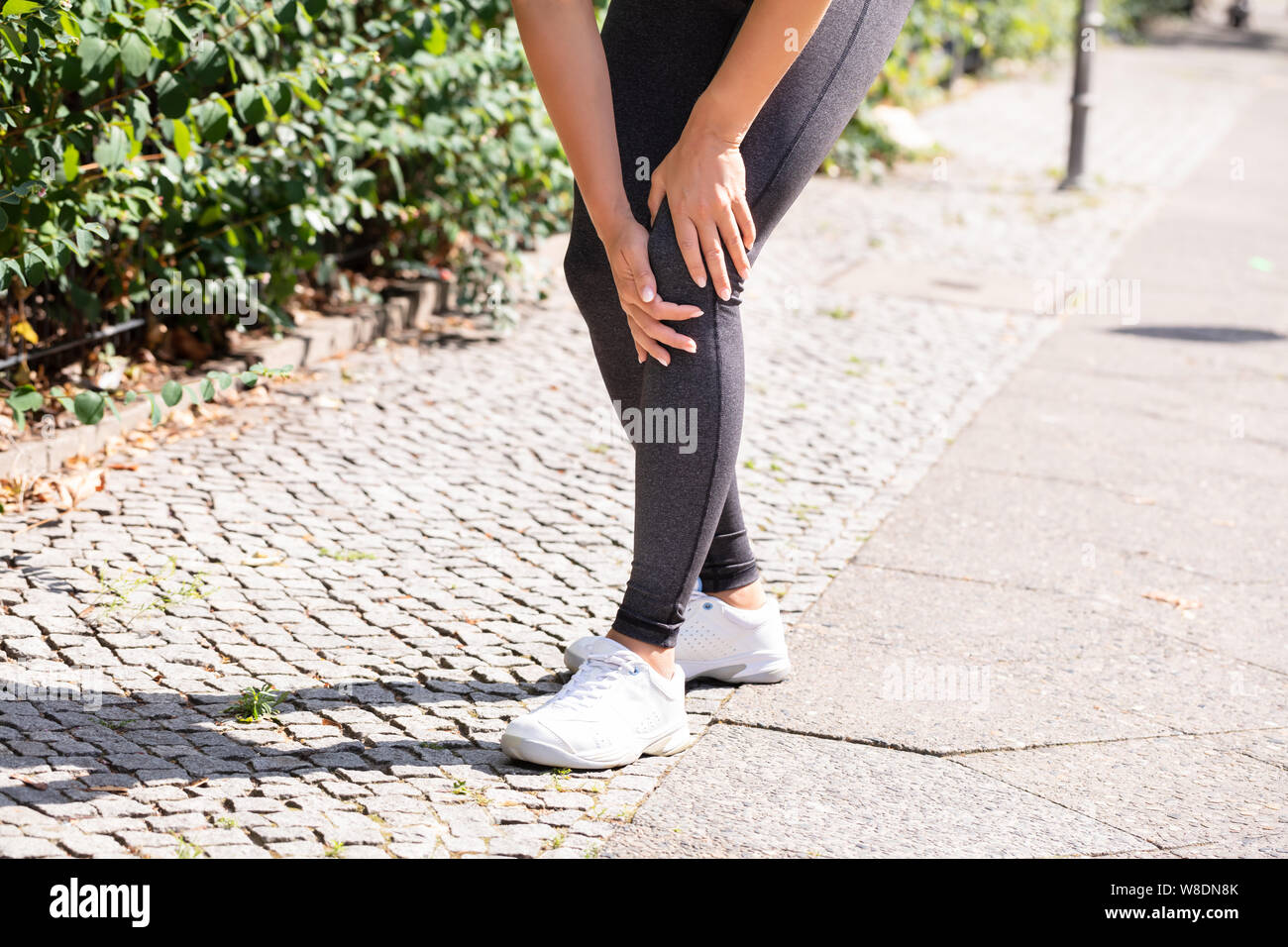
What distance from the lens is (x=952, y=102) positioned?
44.6 ft

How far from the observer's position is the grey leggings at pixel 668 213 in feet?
7.91

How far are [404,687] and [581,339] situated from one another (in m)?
2.89

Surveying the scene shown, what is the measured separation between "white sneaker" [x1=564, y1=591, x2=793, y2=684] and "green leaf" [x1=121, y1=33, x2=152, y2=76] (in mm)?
1744

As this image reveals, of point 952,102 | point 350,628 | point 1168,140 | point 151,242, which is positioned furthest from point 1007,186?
point 350,628

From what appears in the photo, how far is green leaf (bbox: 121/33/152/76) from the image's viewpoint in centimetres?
342

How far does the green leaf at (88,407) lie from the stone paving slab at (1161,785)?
227cm

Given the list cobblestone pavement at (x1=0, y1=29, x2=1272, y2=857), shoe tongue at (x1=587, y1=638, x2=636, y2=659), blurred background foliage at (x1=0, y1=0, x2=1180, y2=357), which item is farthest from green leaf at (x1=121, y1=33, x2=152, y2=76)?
shoe tongue at (x1=587, y1=638, x2=636, y2=659)

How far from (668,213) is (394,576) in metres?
1.35

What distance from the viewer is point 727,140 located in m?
2.33

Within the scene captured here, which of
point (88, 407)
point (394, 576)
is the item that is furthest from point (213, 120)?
point (394, 576)

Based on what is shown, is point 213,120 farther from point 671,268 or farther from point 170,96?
point 671,268

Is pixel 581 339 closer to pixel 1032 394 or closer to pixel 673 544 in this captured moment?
pixel 1032 394

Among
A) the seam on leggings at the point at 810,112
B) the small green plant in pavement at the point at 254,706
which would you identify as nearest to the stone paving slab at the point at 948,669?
the small green plant in pavement at the point at 254,706

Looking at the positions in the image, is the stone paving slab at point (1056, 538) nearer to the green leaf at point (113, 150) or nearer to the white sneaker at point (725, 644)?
the white sneaker at point (725, 644)
